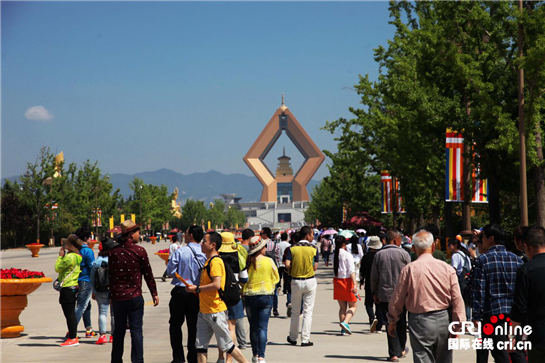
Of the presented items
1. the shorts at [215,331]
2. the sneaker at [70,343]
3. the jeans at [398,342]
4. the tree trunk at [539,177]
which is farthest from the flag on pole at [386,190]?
the shorts at [215,331]

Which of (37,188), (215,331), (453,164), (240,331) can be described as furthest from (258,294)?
(37,188)

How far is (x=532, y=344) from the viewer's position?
4941 mm

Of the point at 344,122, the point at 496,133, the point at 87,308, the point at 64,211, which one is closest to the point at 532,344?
the point at 87,308

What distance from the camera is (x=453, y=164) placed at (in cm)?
1777

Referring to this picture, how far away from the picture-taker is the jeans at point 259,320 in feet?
26.0

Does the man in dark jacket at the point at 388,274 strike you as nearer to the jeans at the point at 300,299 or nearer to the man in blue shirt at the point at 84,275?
the jeans at the point at 300,299

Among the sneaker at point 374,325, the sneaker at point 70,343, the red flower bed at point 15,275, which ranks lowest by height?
the sneaker at point 70,343

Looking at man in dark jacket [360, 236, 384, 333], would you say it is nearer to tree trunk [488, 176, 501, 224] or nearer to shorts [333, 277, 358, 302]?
shorts [333, 277, 358, 302]

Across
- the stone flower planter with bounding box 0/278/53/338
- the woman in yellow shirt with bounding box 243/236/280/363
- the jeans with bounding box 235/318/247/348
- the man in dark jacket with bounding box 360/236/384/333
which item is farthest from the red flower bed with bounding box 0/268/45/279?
the man in dark jacket with bounding box 360/236/384/333

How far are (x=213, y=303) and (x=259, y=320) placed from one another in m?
1.20

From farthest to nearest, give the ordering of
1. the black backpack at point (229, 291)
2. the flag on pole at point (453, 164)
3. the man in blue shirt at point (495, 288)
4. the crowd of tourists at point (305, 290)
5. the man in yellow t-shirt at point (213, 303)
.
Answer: the flag on pole at point (453, 164) < the black backpack at point (229, 291) < the man in yellow t-shirt at point (213, 303) < the man in blue shirt at point (495, 288) < the crowd of tourists at point (305, 290)

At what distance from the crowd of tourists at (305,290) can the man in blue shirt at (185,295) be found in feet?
0.04

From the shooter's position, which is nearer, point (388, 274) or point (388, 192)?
point (388, 274)

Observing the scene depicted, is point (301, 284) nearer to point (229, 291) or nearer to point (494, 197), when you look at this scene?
point (229, 291)
